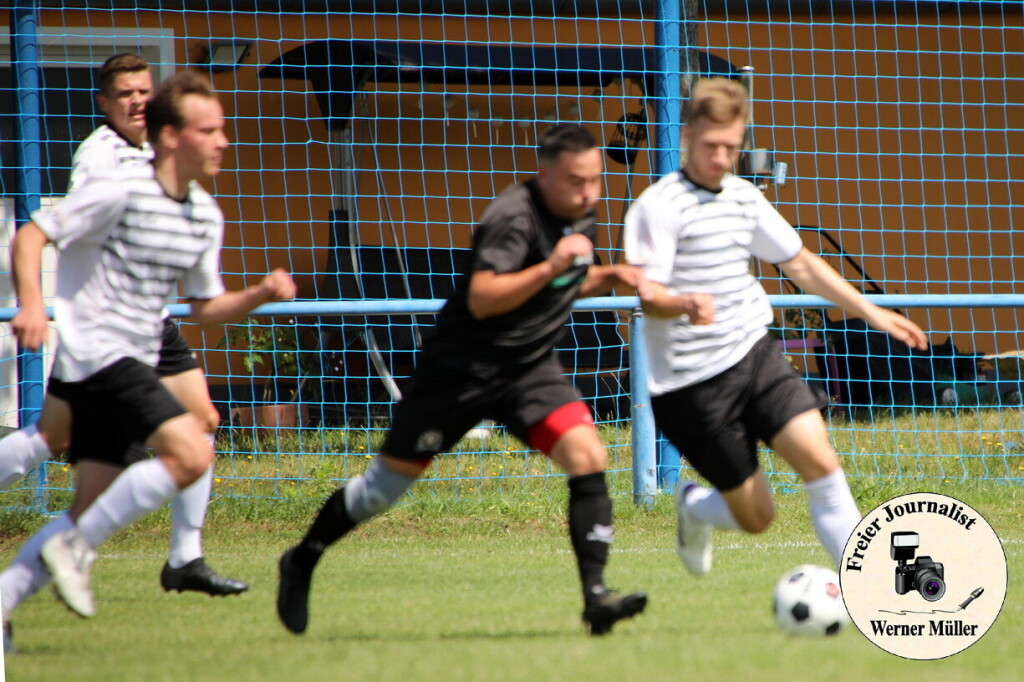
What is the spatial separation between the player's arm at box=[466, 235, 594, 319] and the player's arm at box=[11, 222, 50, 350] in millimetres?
1239

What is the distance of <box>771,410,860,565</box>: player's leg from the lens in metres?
3.84

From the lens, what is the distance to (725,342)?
3.99 meters

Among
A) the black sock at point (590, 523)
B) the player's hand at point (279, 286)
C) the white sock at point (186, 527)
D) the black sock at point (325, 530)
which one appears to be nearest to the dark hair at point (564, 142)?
the player's hand at point (279, 286)

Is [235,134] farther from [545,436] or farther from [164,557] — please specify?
[545,436]

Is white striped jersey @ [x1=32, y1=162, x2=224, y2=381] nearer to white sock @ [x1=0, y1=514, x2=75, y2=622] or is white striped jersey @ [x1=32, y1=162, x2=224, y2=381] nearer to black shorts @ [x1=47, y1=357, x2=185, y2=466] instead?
black shorts @ [x1=47, y1=357, x2=185, y2=466]

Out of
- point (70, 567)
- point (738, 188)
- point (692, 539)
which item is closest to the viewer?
point (70, 567)

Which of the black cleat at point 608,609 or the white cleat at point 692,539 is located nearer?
the black cleat at point 608,609

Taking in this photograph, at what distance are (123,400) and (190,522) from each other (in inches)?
47.6

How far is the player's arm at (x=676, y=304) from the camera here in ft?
11.9

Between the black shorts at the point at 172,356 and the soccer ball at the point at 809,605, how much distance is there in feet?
7.95

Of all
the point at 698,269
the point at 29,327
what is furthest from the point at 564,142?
the point at 29,327

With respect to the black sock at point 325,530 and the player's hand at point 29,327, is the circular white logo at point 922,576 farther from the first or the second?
the player's hand at point 29,327

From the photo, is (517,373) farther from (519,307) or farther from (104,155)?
(104,155)

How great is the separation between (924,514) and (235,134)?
6.96 meters
